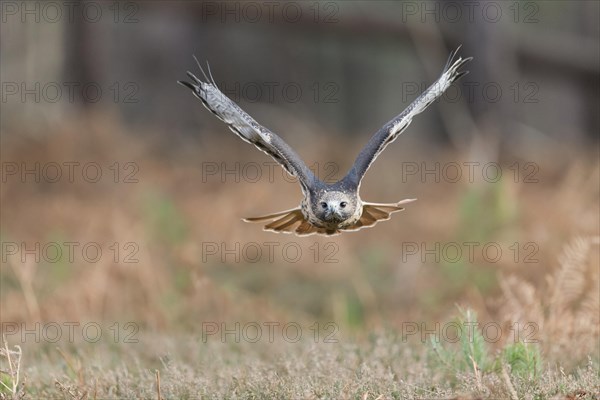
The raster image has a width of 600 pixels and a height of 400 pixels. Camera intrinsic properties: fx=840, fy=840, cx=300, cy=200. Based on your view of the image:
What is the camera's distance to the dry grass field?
11.2ft

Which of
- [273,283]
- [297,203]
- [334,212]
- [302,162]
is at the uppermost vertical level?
[302,162]

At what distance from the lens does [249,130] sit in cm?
362

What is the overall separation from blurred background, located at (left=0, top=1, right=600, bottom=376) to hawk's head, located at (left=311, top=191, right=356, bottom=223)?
897mm

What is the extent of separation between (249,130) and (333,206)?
1.60 ft

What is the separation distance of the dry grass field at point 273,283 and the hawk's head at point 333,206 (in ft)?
1.99

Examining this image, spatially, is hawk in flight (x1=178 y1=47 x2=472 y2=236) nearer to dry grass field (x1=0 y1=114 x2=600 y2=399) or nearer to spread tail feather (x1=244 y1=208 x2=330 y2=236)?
spread tail feather (x1=244 y1=208 x2=330 y2=236)

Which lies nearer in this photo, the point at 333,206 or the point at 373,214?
the point at 333,206

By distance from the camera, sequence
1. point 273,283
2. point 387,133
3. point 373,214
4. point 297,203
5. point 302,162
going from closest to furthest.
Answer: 1. point 387,133
2. point 302,162
3. point 373,214
4. point 273,283
5. point 297,203

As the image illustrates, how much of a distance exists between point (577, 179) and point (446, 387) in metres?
5.04

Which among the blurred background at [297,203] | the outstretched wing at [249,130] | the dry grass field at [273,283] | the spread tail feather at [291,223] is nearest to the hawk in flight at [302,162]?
the outstretched wing at [249,130]

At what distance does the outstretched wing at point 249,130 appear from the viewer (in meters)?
3.50

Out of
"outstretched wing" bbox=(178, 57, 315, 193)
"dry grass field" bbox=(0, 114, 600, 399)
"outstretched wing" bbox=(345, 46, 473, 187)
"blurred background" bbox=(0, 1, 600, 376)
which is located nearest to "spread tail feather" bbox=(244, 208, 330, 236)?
"outstretched wing" bbox=(178, 57, 315, 193)

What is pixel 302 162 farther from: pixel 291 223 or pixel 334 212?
pixel 291 223

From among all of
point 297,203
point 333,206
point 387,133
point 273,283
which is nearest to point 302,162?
point 333,206
